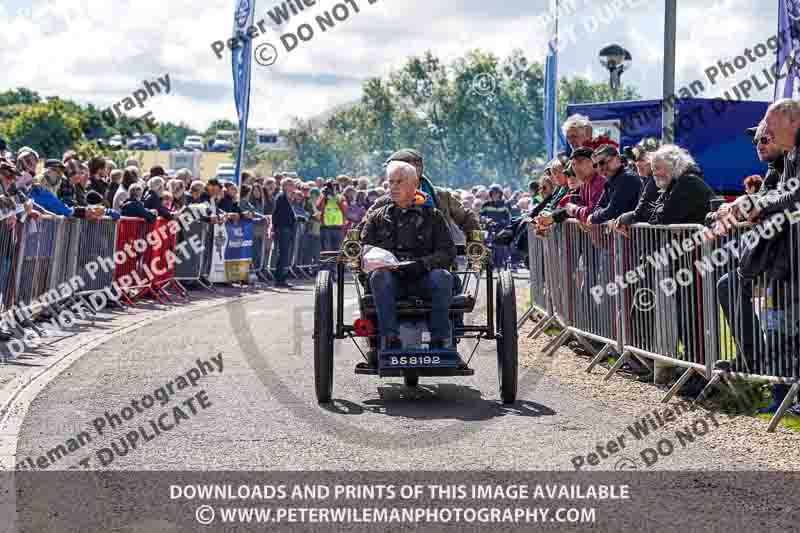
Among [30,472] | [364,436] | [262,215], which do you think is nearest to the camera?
[30,472]

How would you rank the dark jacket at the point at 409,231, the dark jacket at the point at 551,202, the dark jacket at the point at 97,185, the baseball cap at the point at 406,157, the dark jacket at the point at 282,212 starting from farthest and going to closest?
1. the dark jacket at the point at 282,212
2. the dark jacket at the point at 97,185
3. the dark jacket at the point at 551,202
4. the baseball cap at the point at 406,157
5. the dark jacket at the point at 409,231

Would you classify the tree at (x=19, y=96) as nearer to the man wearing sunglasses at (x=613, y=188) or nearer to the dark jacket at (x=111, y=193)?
the dark jacket at (x=111, y=193)

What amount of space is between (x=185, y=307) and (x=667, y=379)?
8.93 metres

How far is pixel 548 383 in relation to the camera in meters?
9.29

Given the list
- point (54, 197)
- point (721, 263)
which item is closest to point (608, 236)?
point (721, 263)

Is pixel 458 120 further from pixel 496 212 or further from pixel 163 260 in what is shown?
pixel 163 260

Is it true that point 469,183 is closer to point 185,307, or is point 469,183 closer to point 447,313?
point 185,307

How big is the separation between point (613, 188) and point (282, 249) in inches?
482

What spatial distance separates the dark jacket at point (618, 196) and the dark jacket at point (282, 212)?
39.8ft

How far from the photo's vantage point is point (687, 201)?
29.6 ft

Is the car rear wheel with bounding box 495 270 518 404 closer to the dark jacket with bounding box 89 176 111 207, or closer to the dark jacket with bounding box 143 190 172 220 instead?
the dark jacket with bounding box 89 176 111 207

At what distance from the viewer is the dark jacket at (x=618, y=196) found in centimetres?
1023

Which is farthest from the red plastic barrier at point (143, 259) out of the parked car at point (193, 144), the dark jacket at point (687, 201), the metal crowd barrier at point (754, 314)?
the parked car at point (193, 144)

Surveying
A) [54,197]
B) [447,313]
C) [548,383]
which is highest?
[54,197]
